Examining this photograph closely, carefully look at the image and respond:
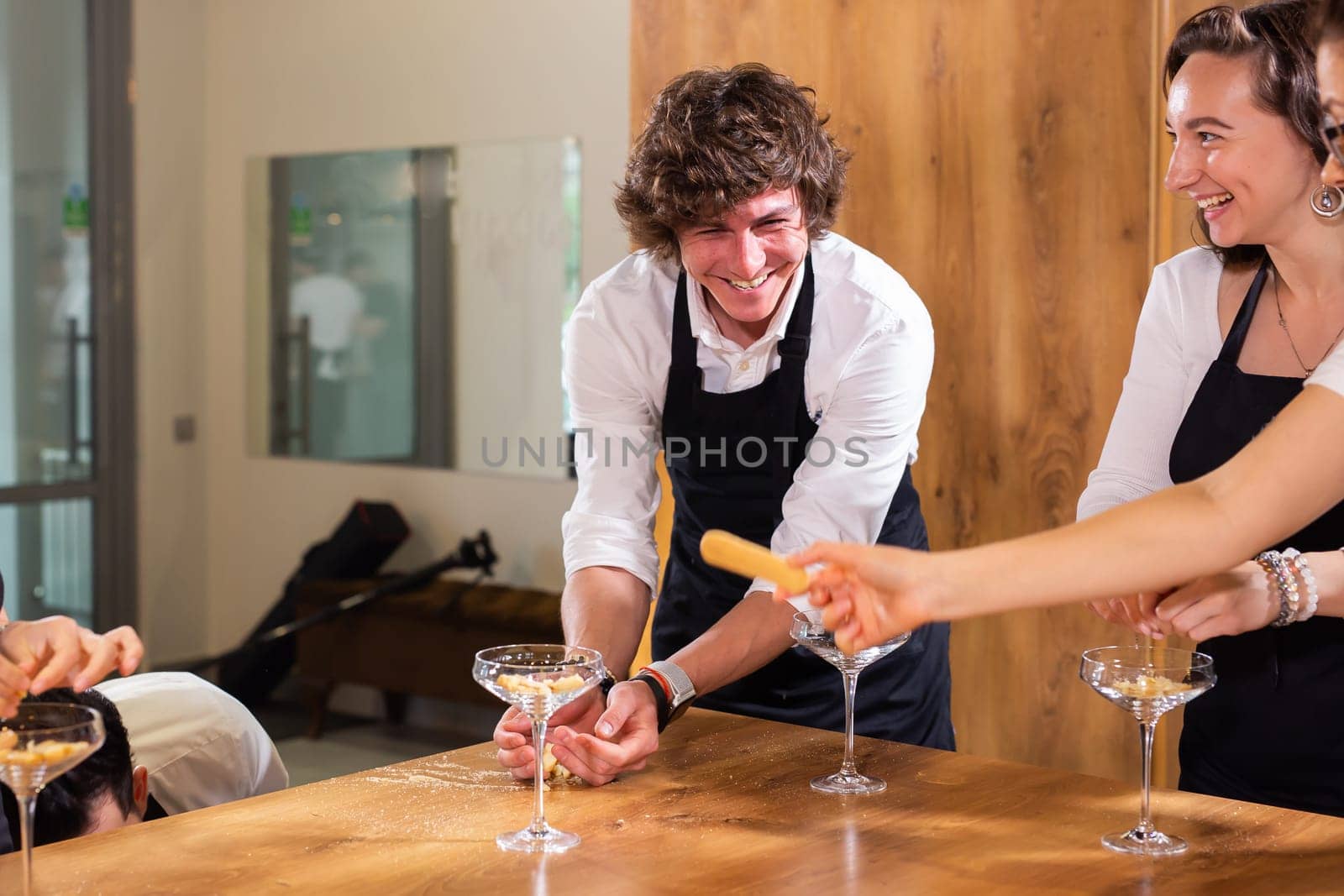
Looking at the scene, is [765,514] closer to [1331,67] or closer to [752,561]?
[752,561]

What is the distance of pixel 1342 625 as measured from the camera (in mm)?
1893

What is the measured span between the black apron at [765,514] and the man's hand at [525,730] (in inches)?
18.0

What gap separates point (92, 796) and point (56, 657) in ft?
1.61

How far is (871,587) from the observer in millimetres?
1448

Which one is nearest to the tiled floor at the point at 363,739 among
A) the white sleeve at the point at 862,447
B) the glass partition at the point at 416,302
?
the glass partition at the point at 416,302

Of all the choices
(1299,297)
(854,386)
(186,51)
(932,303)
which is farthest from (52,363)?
(1299,297)

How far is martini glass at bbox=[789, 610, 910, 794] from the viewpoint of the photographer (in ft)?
5.74

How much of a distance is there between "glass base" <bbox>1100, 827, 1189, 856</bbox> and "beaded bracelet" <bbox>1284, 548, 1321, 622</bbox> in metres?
0.37

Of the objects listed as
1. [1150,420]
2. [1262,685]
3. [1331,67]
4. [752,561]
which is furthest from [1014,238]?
[752,561]

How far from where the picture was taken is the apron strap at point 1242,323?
1.99 m

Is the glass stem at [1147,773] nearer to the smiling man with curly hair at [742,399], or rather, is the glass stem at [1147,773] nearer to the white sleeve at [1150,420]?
the white sleeve at [1150,420]

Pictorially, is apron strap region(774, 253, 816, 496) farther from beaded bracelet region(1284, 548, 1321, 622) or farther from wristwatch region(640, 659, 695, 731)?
beaded bracelet region(1284, 548, 1321, 622)

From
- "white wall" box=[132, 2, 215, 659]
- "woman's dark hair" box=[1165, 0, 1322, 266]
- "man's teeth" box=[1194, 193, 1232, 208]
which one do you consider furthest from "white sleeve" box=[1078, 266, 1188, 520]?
"white wall" box=[132, 2, 215, 659]

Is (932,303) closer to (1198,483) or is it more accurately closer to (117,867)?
(1198,483)
